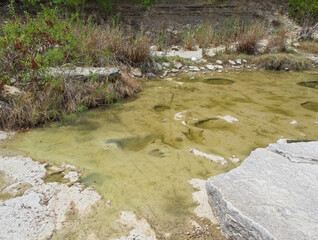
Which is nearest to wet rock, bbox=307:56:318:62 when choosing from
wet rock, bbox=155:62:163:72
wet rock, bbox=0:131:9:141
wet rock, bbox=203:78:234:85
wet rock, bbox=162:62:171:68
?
wet rock, bbox=203:78:234:85

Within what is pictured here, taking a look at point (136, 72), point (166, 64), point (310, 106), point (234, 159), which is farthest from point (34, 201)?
point (166, 64)

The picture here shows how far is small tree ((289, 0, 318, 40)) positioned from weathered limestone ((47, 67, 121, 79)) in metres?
6.70

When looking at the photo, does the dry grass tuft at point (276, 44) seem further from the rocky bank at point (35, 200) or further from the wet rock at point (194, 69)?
the rocky bank at point (35, 200)

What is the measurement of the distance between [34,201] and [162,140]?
1.45m

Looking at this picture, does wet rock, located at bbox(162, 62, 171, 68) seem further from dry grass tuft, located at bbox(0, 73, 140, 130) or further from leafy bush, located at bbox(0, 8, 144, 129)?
dry grass tuft, located at bbox(0, 73, 140, 130)

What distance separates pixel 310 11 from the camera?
29.3ft

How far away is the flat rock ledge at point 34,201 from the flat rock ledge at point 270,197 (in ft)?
3.18

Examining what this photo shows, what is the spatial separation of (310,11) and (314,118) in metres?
6.83

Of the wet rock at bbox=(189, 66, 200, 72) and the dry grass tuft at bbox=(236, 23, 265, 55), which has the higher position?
the dry grass tuft at bbox=(236, 23, 265, 55)

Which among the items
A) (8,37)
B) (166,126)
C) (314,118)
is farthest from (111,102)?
(314,118)

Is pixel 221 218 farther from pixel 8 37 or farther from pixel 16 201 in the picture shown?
pixel 8 37

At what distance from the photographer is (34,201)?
2.03 metres

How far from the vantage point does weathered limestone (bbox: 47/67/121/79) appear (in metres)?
3.88

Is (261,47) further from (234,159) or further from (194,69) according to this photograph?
(234,159)
